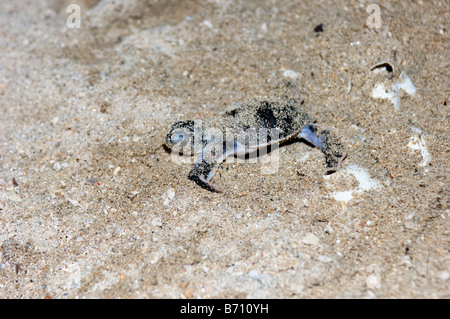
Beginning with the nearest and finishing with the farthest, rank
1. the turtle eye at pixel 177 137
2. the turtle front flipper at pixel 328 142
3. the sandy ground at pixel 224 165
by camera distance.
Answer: the sandy ground at pixel 224 165 → the turtle front flipper at pixel 328 142 → the turtle eye at pixel 177 137

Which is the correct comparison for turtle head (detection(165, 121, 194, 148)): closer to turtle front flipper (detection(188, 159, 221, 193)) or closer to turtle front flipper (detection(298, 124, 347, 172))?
turtle front flipper (detection(188, 159, 221, 193))

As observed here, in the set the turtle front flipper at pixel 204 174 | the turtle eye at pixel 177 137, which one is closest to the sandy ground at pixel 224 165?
the turtle front flipper at pixel 204 174

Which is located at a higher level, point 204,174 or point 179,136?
point 179,136

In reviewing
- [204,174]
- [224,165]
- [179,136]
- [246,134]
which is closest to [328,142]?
[246,134]

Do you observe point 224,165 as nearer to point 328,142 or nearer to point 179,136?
point 179,136

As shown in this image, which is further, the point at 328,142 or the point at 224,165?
the point at 224,165

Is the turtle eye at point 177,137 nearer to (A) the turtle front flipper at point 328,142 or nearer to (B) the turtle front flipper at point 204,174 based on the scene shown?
(B) the turtle front flipper at point 204,174
